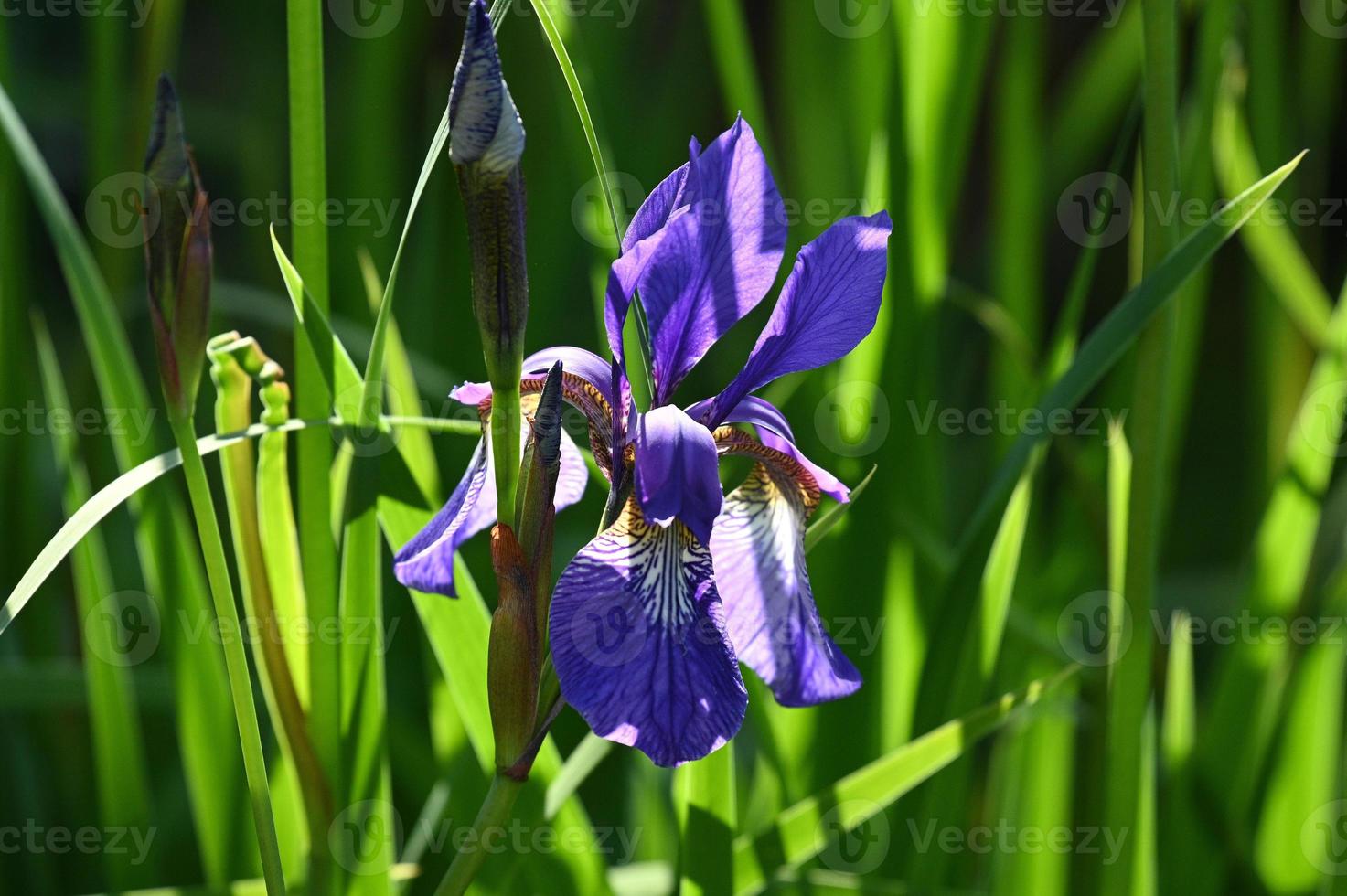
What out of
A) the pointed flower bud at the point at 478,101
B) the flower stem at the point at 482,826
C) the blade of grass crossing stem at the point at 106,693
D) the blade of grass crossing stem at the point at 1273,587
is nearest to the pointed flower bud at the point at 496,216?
the pointed flower bud at the point at 478,101

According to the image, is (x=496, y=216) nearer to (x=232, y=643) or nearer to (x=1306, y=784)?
(x=232, y=643)

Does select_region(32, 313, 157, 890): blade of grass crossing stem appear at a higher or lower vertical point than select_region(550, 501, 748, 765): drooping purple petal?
lower

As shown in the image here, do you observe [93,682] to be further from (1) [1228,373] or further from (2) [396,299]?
(1) [1228,373]

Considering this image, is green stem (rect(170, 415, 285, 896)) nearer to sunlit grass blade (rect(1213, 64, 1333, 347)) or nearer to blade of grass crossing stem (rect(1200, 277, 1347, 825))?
blade of grass crossing stem (rect(1200, 277, 1347, 825))

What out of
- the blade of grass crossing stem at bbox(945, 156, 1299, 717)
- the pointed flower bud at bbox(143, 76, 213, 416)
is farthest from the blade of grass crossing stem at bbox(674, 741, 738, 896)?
the pointed flower bud at bbox(143, 76, 213, 416)

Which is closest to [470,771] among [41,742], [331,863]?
[331,863]

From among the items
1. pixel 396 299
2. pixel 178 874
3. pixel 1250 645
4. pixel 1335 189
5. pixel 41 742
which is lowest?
pixel 178 874
